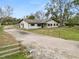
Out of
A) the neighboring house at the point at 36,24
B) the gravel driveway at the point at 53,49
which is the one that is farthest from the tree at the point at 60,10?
the gravel driveway at the point at 53,49

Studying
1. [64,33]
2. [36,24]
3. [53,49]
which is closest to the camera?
[53,49]

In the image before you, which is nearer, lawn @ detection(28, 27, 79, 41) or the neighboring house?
lawn @ detection(28, 27, 79, 41)

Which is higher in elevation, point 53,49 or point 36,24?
point 36,24

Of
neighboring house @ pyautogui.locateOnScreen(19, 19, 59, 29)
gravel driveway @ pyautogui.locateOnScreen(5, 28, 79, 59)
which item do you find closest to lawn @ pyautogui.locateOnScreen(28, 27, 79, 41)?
gravel driveway @ pyautogui.locateOnScreen(5, 28, 79, 59)

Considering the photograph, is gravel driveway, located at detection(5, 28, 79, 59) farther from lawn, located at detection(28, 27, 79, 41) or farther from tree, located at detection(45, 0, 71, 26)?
tree, located at detection(45, 0, 71, 26)

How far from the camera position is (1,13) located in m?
91.6

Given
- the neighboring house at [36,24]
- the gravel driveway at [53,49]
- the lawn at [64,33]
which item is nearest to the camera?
the gravel driveway at [53,49]

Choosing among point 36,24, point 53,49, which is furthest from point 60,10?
point 53,49

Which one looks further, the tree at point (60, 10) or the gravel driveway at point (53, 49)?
the tree at point (60, 10)

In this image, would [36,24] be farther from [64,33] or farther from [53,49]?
[53,49]

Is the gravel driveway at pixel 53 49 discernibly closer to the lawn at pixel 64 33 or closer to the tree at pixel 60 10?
the lawn at pixel 64 33

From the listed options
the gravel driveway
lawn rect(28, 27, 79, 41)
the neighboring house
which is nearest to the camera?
the gravel driveway

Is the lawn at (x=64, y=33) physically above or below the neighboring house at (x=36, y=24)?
below

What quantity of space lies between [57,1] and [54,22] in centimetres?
814
